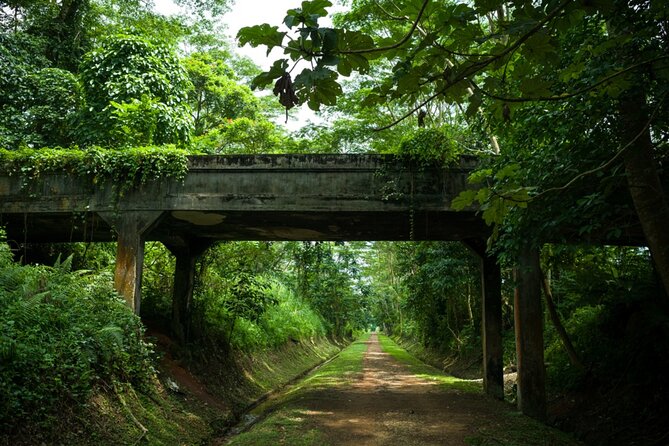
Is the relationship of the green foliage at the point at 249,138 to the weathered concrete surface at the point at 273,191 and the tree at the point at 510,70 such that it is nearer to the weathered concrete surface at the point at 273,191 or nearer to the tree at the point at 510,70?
the weathered concrete surface at the point at 273,191

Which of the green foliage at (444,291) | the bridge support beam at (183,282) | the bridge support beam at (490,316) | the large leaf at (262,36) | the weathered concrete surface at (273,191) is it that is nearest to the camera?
the large leaf at (262,36)

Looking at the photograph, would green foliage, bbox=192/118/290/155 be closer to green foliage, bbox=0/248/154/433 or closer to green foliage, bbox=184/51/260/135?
green foliage, bbox=184/51/260/135

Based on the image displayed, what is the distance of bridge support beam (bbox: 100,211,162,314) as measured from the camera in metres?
9.27

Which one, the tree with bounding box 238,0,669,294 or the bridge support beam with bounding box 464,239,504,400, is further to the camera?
the bridge support beam with bounding box 464,239,504,400

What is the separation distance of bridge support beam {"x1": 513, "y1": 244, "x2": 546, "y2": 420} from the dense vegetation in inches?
29.3

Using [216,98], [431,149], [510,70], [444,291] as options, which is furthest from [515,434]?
[216,98]

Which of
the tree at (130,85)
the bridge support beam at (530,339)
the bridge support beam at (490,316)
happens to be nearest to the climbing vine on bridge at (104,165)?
the tree at (130,85)

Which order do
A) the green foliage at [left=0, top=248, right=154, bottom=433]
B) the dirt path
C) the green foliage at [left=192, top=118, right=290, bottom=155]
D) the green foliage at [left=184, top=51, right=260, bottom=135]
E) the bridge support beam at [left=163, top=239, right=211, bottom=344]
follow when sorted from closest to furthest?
the green foliage at [left=0, top=248, right=154, bottom=433] → the dirt path → the bridge support beam at [left=163, top=239, right=211, bottom=344] → the green foliage at [left=192, top=118, right=290, bottom=155] → the green foliage at [left=184, top=51, right=260, bottom=135]

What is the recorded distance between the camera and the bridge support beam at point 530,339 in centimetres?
938

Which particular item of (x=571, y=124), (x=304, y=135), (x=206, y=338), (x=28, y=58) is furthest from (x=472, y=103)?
(x=28, y=58)

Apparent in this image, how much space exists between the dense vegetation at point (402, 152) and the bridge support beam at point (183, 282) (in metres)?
0.48

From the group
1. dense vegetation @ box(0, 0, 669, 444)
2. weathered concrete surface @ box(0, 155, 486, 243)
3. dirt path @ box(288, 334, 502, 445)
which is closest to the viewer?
dense vegetation @ box(0, 0, 669, 444)

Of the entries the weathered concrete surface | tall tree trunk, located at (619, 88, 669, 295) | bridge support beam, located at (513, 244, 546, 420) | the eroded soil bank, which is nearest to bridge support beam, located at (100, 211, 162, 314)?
the weathered concrete surface

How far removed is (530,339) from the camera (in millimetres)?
9602
